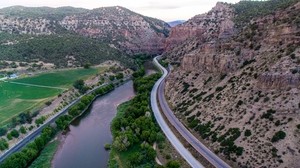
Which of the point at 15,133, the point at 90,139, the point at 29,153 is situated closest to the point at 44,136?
the point at 15,133

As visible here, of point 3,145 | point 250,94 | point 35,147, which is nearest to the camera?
point 250,94

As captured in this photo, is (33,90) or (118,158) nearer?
(118,158)

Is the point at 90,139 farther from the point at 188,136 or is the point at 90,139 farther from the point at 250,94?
the point at 250,94

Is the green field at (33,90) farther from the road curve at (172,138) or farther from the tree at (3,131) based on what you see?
the road curve at (172,138)

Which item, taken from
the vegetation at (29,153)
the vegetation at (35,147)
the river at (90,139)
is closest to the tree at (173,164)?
the river at (90,139)

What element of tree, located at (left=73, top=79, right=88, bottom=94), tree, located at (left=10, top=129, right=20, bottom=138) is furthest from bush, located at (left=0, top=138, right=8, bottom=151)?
tree, located at (left=73, top=79, right=88, bottom=94)

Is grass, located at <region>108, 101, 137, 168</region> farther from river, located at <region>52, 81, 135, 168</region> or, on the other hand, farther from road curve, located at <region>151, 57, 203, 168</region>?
road curve, located at <region>151, 57, 203, 168</region>

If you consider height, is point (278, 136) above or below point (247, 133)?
above
